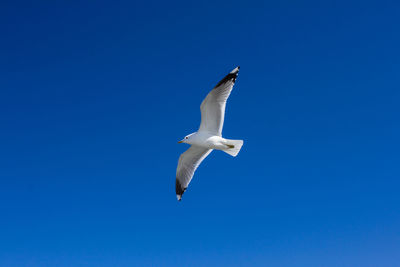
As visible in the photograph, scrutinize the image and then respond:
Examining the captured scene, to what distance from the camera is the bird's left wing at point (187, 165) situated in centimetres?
1213

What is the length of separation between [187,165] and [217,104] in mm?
2778

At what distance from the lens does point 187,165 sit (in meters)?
12.5

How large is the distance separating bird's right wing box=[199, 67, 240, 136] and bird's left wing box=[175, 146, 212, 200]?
133cm

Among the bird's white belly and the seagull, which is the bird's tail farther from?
the bird's white belly

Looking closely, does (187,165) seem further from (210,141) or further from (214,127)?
(214,127)

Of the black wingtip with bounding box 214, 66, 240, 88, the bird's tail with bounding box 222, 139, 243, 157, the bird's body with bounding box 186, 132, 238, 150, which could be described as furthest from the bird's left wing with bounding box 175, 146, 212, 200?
the black wingtip with bounding box 214, 66, 240, 88

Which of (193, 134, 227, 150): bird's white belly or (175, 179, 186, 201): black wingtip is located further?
(175, 179, 186, 201): black wingtip

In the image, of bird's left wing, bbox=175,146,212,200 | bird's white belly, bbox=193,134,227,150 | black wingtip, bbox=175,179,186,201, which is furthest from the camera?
black wingtip, bbox=175,179,186,201

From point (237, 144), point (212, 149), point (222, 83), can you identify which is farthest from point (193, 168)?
point (222, 83)

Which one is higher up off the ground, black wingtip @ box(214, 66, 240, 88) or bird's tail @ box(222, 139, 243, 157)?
black wingtip @ box(214, 66, 240, 88)

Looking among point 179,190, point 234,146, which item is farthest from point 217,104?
point 179,190

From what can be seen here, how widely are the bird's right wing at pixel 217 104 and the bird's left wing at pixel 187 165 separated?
1.33 m

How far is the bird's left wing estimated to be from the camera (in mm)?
12133

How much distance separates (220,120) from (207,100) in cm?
74
